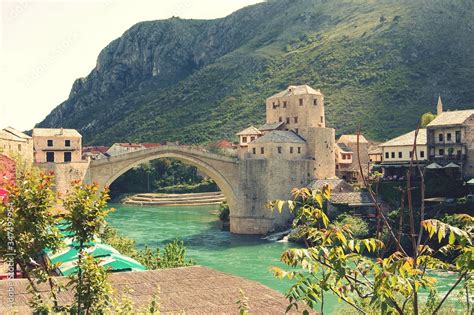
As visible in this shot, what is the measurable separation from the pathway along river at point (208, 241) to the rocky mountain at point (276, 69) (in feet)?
84.0

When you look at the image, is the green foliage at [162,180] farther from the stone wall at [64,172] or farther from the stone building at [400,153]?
the stone wall at [64,172]

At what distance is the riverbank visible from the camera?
230 feet

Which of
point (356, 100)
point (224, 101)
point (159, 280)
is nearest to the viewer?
point (159, 280)

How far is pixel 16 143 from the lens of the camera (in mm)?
35562

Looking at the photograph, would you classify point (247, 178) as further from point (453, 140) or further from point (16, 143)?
point (16, 143)

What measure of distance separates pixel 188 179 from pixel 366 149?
1353 inches

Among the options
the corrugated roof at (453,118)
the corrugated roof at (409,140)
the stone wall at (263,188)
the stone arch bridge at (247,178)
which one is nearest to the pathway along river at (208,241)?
the stone wall at (263,188)

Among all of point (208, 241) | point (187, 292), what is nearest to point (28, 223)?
point (187, 292)

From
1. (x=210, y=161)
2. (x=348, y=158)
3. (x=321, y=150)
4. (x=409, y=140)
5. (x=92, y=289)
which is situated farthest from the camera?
(x=348, y=158)

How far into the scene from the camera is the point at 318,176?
43781 millimetres

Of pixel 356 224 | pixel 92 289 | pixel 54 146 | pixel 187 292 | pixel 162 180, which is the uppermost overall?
pixel 54 146

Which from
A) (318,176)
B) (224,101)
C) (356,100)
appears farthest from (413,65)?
(318,176)

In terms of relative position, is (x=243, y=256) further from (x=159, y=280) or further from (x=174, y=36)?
(x=174, y=36)

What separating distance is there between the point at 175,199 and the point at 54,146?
32.9m
